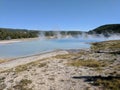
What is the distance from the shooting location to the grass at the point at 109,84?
54.7ft

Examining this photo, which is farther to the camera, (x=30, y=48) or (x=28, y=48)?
(x=28, y=48)

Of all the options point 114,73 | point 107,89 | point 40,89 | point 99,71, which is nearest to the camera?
A: point 107,89

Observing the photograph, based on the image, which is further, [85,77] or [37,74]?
[37,74]

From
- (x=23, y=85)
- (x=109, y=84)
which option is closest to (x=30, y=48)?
(x=23, y=85)

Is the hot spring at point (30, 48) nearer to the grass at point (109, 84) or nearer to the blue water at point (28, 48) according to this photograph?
the blue water at point (28, 48)

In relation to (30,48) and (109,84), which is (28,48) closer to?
(30,48)

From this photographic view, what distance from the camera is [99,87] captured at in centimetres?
1708

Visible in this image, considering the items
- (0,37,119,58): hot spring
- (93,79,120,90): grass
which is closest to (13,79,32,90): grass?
(93,79,120,90): grass

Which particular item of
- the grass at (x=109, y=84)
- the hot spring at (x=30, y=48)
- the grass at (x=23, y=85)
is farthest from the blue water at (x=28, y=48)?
the grass at (x=109, y=84)

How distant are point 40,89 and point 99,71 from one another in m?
8.40

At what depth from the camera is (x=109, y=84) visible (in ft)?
56.9

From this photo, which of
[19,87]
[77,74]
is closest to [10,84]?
[19,87]

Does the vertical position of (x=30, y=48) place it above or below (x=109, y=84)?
below

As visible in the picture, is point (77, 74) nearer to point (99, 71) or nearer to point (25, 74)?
point (99, 71)
